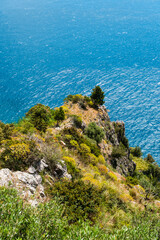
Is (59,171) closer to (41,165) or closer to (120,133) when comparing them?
(41,165)

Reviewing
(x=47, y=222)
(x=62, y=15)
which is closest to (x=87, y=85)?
(x=47, y=222)

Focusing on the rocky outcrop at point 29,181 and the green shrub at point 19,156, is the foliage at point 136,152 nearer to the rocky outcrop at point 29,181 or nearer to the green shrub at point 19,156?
the rocky outcrop at point 29,181

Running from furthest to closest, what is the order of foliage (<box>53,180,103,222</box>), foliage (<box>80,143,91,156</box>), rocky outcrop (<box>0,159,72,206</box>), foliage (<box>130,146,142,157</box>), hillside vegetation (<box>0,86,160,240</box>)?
1. foliage (<box>130,146,142,157</box>)
2. foliage (<box>80,143,91,156</box>)
3. foliage (<box>53,180,103,222</box>)
4. rocky outcrop (<box>0,159,72,206</box>)
5. hillside vegetation (<box>0,86,160,240</box>)

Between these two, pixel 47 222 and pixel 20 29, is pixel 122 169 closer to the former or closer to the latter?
pixel 47 222

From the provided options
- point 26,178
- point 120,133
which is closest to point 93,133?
point 120,133

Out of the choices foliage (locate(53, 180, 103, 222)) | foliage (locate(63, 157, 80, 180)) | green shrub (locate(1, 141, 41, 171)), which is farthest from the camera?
foliage (locate(63, 157, 80, 180))

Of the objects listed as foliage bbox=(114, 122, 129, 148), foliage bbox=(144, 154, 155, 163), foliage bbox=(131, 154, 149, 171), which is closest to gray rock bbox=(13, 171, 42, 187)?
foliage bbox=(114, 122, 129, 148)

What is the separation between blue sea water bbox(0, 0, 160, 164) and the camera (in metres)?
77.6

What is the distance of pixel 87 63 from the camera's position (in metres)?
108

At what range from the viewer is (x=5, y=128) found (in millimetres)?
18688

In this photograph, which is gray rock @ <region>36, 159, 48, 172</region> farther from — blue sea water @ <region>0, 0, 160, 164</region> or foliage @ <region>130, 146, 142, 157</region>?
blue sea water @ <region>0, 0, 160, 164</region>

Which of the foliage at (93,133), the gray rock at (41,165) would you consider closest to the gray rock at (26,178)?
the gray rock at (41,165)

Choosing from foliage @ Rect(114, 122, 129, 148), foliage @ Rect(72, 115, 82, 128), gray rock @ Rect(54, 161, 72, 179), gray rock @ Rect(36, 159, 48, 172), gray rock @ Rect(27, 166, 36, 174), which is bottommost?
gray rock @ Rect(27, 166, 36, 174)

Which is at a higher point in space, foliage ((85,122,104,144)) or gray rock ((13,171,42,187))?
foliage ((85,122,104,144))
